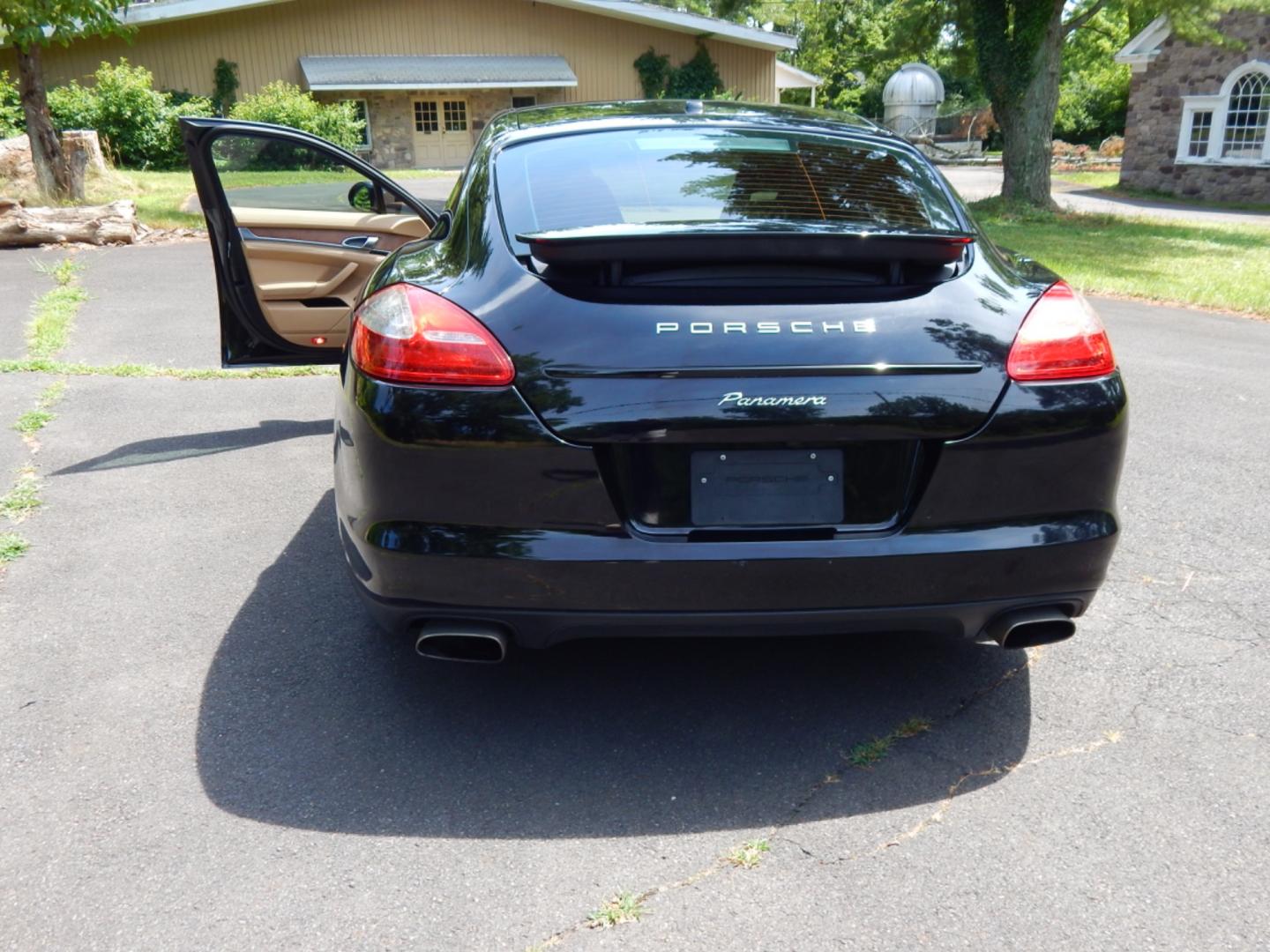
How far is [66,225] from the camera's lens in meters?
12.8

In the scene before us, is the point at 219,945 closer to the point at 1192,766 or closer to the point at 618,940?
the point at 618,940

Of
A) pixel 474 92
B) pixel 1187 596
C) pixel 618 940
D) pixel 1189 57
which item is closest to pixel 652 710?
pixel 618 940

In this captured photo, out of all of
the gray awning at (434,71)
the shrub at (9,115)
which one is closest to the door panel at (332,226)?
the shrub at (9,115)

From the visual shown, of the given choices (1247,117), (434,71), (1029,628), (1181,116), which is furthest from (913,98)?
(1029,628)

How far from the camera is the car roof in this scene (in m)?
3.57

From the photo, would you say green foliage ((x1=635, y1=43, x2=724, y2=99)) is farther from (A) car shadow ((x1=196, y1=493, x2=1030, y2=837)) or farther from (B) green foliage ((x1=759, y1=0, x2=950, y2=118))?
(A) car shadow ((x1=196, y1=493, x2=1030, y2=837))

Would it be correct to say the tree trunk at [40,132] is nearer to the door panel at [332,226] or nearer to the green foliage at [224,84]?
the door panel at [332,226]

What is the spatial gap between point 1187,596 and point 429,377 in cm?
272

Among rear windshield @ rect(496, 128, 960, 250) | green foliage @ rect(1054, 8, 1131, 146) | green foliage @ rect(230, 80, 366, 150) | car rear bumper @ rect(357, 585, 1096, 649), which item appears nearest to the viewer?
car rear bumper @ rect(357, 585, 1096, 649)

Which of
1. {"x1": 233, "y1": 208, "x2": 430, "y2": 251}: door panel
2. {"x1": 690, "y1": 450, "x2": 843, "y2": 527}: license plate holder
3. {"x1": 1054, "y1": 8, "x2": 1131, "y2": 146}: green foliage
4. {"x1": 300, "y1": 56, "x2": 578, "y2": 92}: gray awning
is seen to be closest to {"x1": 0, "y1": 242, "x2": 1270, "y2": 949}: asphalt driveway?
{"x1": 690, "y1": 450, "x2": 843, "y2": 527}: license plate holder

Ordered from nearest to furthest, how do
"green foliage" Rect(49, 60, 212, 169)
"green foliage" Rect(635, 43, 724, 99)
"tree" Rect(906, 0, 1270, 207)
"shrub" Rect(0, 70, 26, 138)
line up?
"tree" Rect(906, 0, 1270, 207) < "shrub" Rect(0, 70, 26, 138) < "green foliage" Rect(49, 60, 212, 169) < "green foliage" Rect(635, 43, 724, 99)

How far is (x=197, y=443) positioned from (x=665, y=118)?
124 inches

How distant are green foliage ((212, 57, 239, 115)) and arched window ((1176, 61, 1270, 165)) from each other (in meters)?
27.8

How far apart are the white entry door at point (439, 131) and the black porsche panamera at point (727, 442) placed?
38104mm
